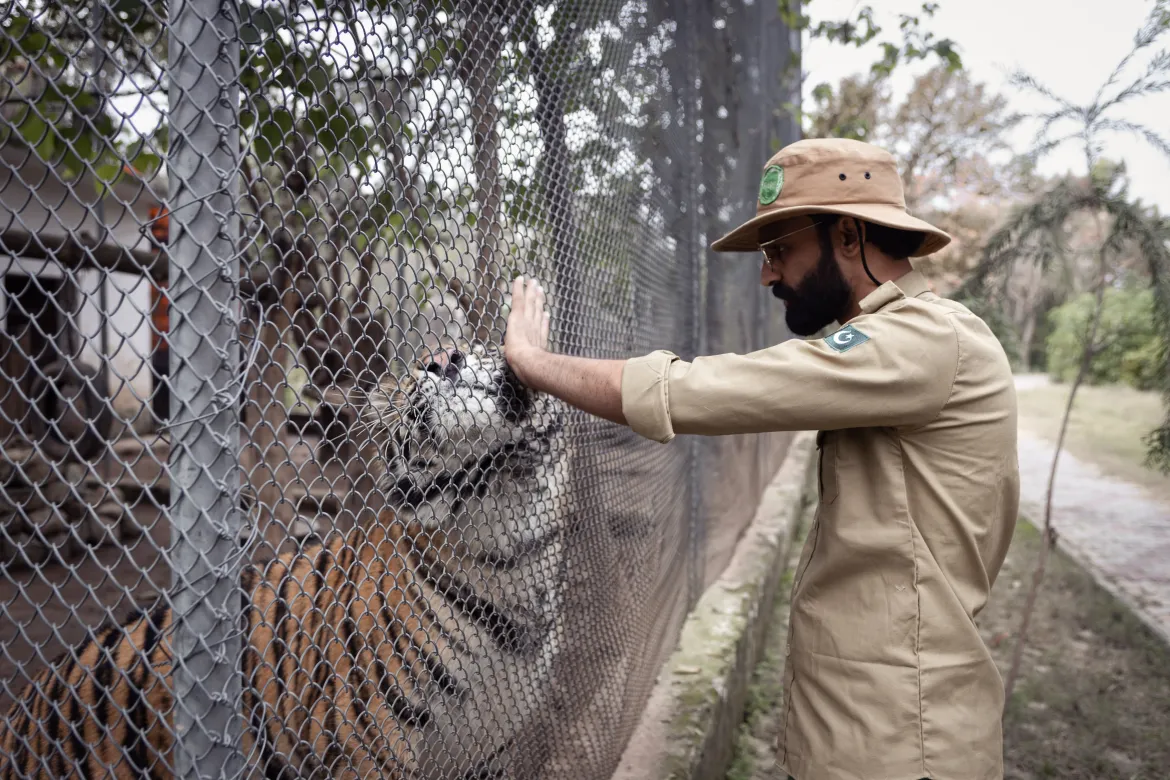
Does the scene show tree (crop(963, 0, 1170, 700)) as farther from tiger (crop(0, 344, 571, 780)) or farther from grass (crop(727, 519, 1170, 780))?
tiger (crop(0, 344, 571, 780))

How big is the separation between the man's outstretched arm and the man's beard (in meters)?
0.50

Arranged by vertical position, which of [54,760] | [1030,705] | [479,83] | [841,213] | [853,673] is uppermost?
[479,83]

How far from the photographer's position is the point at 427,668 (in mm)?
2020

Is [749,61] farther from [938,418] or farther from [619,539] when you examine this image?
[938,418]

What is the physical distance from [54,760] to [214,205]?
185 centimetres

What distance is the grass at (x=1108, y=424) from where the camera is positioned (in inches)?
439

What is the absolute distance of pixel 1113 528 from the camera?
782 cm

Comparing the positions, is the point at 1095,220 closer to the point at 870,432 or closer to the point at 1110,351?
the point at 870,432

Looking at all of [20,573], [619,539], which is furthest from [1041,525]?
[20,573]

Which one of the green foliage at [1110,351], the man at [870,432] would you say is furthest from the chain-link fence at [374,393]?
the green foliage at [1110,351]

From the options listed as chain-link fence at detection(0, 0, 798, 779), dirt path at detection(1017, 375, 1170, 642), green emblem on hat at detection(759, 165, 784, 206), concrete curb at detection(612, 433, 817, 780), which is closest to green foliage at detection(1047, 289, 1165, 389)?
dirt path at detection(1017, 375, 1170, 642)

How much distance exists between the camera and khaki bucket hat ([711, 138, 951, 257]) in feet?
5.53

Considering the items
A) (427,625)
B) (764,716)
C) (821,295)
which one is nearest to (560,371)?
(821,295)

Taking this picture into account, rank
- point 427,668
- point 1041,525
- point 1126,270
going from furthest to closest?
1. point 1041,525
2. point 1126,270
3. point 427,668
